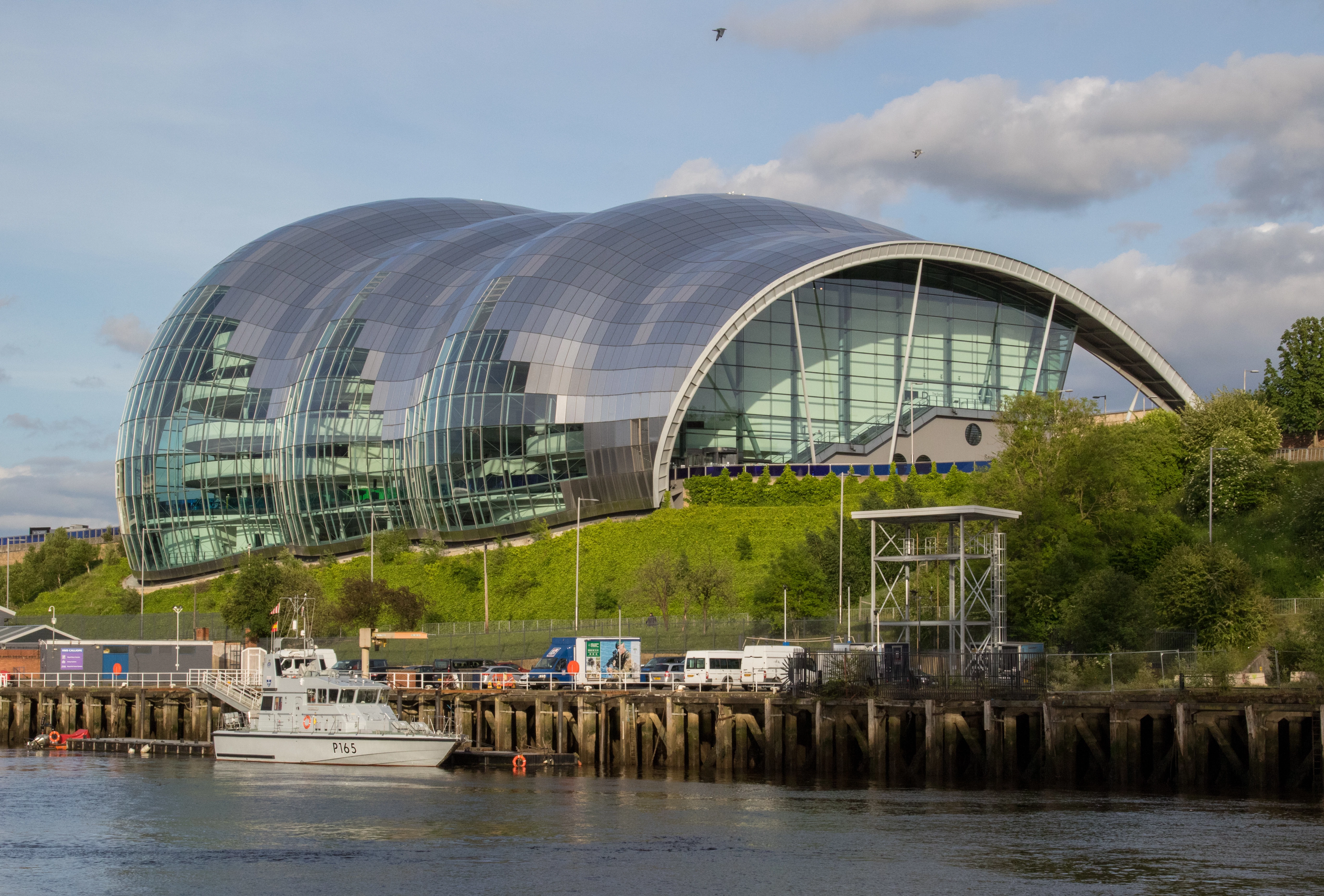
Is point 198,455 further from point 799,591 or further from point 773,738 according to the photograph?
point 773,738

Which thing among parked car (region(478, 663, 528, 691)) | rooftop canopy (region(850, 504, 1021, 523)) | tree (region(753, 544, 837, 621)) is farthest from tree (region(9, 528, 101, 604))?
rooftop canopy (region(850, 504, 1021, 523))

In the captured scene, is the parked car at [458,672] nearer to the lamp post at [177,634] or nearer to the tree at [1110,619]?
the lamp post at [177,634]

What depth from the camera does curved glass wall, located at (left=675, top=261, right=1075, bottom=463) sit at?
110 meters

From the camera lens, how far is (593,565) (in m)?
97.9

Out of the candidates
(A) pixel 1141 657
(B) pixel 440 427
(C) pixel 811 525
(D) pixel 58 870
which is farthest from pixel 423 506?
(D) pixel 58 870

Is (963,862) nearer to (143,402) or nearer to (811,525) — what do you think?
(811,525)

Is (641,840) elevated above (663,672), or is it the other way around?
(663,672)

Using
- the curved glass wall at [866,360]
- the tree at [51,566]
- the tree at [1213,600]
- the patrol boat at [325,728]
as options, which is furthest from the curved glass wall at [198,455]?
the tree at [1213,600]

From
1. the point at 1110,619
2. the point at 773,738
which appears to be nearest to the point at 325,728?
the point at 773,738

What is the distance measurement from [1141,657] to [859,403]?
6031 cm

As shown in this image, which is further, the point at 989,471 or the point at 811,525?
the point at 811,525

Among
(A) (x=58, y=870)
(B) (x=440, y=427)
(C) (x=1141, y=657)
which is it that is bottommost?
(A) (x=58, y=870)

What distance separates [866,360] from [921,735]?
63565mm

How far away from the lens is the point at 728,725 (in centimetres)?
5872
